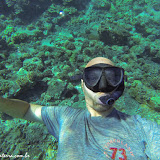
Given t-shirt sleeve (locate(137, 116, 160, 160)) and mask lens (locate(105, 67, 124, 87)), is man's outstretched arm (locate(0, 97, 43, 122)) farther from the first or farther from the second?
t-shirt sleeve (locate(137, 116, 160, 160))

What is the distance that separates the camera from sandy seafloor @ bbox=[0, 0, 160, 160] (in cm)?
377

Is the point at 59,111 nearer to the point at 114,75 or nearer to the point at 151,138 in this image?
the point at 114,75

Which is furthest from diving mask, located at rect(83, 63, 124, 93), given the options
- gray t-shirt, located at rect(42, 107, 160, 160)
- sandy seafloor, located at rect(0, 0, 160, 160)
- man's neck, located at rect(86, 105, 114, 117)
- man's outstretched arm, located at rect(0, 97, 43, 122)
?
Answer: sandy seafloor, located at rect(0, 0, 160, 160)

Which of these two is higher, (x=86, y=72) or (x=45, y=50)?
(x=86, y=72)

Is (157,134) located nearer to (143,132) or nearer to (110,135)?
(143,132)

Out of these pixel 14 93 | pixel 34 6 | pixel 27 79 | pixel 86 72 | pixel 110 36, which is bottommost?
pixel 14 93

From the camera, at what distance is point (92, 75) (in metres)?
1.75

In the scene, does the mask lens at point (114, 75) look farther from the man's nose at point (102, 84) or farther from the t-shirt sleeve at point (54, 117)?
the t-shirt sleeve at point (54, 117)

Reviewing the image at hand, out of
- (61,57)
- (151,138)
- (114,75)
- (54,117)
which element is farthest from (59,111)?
(61,57)

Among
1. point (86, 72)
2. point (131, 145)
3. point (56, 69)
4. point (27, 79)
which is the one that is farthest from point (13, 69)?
point (131, 145)

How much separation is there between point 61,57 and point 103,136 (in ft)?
17.9

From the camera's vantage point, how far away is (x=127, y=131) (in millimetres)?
1527

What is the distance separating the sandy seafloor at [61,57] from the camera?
3.77 meters

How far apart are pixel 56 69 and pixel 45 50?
7.49 ft
